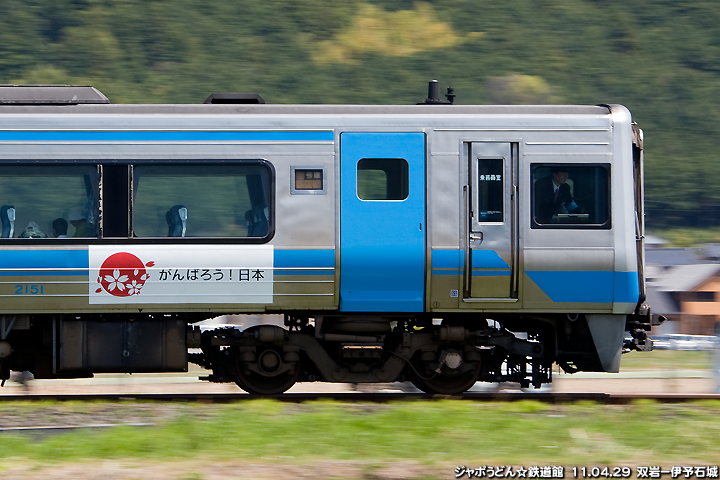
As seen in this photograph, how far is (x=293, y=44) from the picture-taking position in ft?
314

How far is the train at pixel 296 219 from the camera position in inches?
375

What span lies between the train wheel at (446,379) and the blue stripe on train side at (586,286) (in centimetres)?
123

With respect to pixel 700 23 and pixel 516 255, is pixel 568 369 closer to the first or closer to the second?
pixel 516 255

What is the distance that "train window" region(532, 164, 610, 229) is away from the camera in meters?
9.73

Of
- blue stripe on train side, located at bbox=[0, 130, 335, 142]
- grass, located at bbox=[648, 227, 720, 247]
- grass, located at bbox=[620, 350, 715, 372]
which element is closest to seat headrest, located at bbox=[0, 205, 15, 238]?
blue stripe on train side, located at bbox=[0, 130, 335, 142]

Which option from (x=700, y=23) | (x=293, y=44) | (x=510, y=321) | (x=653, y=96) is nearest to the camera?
(x=510, y=321)

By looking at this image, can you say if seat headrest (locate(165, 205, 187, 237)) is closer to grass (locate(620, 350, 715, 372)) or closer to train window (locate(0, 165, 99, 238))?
train window (locate(0, 165, 99, 238))

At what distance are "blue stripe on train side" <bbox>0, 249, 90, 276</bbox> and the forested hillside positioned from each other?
249ft

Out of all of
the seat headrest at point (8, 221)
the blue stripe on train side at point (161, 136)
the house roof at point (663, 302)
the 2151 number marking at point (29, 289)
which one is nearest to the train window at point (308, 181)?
the blue stripe on train side at point (161, 136)

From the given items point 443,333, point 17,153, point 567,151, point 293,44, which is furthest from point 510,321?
point 293,44

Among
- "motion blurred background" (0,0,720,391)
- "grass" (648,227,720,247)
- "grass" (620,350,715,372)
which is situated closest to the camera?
"grass" (620,350,715,372)

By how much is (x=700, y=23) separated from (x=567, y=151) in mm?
113706

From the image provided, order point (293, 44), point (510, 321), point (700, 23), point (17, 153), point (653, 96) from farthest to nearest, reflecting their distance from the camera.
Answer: point (700, 23) < point (653, 96) < point (293, 44) < point (510, 321) < point (17, 153)

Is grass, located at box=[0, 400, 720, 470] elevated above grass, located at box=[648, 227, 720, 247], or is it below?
below
